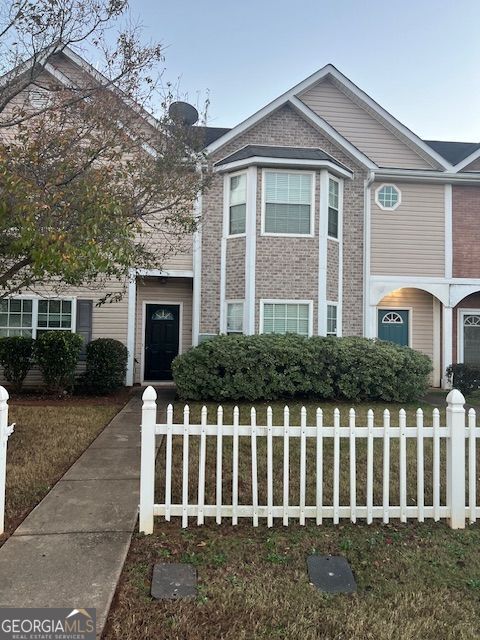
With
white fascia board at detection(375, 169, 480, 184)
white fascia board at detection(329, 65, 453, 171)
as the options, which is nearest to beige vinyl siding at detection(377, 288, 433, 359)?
white fascia board at detection(375, 169, 480, 184)

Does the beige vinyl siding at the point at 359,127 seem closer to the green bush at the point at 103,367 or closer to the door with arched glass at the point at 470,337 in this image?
the door with arched glass at the point at 470,337

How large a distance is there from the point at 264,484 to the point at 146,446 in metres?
1.73

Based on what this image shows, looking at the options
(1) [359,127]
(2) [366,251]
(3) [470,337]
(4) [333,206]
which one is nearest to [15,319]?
(4) [333,206]

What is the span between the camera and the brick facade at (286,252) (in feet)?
37.3

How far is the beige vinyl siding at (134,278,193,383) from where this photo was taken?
41.3ft

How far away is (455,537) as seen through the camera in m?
3.78

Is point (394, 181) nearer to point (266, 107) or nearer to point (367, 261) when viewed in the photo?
point (367, 261)

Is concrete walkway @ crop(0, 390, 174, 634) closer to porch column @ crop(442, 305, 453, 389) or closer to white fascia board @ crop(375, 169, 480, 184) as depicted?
porch column @ crop(442, 305, 453, 389)

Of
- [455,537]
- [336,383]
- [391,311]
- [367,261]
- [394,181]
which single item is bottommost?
[455,537]

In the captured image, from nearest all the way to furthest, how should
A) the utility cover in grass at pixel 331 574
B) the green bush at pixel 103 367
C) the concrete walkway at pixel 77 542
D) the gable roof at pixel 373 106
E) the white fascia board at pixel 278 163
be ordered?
1. the concrete walkway at pixel 77 542
2. the utility cover in grass at pixel 331 574
3. the green bush at pixel 103 367
4. the white fascia board at pixel 278 163
5. the gable roof at pixel 373 106

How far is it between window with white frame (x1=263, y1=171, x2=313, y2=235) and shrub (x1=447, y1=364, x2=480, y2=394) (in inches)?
225

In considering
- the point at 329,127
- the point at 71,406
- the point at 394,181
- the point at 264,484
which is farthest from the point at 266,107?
the point at 264,484

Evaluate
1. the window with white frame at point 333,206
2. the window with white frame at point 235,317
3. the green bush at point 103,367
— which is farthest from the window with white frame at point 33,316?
the window with white frame at point 333,206

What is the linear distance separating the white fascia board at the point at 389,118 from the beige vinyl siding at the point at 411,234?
817 mm
